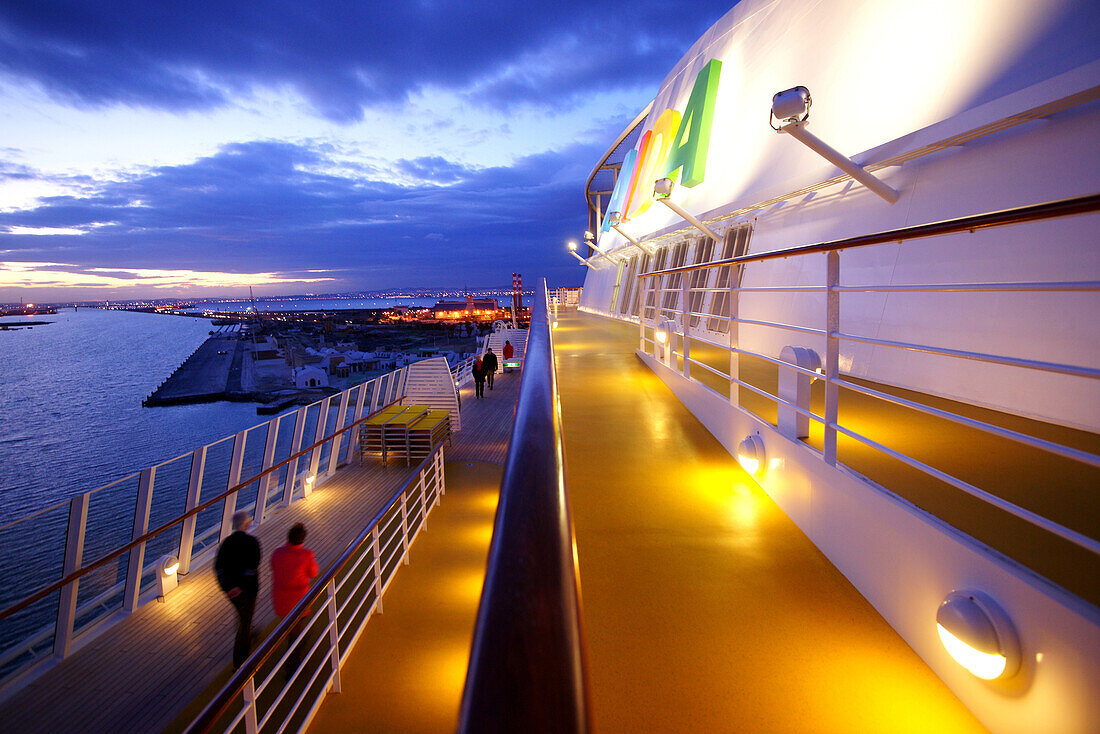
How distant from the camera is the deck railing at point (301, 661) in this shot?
221cm

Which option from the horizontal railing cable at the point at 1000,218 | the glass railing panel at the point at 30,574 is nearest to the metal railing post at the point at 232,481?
the glass railing panel at the point at 30,574

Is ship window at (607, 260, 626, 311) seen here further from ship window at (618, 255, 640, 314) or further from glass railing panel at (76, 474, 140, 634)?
glass railing panel at (76, 474, 140, 634)

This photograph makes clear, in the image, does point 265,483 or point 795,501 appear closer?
point 795,501

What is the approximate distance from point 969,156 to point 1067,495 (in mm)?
3341

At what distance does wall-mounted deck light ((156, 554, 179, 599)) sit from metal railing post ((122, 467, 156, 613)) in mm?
278

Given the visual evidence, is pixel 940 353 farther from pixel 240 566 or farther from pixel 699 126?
pixel 699 126

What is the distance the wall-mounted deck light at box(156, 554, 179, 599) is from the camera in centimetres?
555

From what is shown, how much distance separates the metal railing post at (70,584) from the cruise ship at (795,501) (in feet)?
0.10

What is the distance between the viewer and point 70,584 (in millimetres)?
4473

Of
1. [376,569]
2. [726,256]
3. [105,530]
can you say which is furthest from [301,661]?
[105,530]

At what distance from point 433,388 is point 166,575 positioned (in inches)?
275

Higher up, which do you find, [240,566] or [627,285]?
[627,285]

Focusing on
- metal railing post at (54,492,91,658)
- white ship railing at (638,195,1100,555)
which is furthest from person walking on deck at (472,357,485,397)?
white ship railing at (638,195,1100,555)

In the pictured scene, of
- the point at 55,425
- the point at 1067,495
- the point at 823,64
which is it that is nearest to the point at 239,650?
the point at 1067,495
